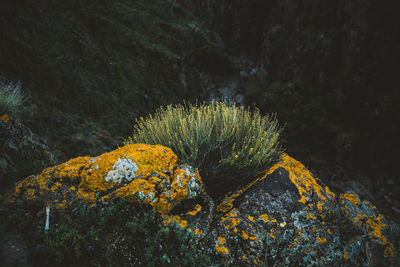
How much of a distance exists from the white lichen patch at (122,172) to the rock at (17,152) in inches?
48.4

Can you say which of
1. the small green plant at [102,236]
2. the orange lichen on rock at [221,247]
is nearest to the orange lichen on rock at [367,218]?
the orange lichen on rock at [221,247]

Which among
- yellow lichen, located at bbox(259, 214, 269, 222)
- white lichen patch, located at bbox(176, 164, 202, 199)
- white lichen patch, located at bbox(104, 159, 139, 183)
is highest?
white lichen patch, located at bbox(104, 159, 139, 183)

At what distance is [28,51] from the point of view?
5.60 metres

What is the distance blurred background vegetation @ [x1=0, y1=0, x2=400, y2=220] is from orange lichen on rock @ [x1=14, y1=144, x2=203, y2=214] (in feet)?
9.41

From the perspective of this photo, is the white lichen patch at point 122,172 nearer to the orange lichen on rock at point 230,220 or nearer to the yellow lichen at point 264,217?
the orange lichen on rock at point 230,220

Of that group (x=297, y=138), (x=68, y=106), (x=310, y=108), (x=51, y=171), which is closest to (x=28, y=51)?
(x=68, y=106)

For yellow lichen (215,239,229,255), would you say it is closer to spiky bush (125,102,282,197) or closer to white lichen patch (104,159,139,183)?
spiky bush (125,102,282,197)

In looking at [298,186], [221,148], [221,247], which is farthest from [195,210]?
[298,186]

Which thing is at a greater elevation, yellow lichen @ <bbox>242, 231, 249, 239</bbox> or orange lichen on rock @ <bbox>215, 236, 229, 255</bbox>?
yellow lichen @ <bbox>242, 231, 249, 239</bbox>

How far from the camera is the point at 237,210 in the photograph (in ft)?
7.77

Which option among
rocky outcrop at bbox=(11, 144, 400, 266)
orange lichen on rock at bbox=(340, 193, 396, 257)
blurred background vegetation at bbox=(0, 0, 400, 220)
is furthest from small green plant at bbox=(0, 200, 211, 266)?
blurred background vegetation at bbox=(0, 0, 400, 220)

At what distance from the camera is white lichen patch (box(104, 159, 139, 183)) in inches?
87.7

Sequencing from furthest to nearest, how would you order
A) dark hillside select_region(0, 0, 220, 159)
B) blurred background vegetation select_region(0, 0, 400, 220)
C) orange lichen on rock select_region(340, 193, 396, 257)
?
1. blurred background vegetation select_region(0, 0, 400, 220)
2. dark hillside select_region(0, 0, 220, 159)
3. orange lichen on rock select_region(340, 193, 396, 257)

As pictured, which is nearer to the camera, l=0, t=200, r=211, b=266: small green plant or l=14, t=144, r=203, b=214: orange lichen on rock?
l=0, t=200, r=211, b=266: small green plant
